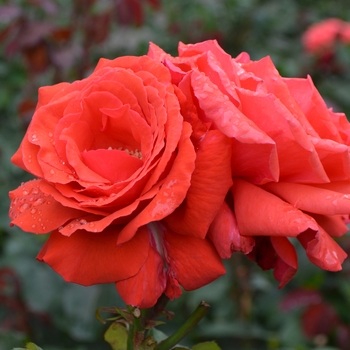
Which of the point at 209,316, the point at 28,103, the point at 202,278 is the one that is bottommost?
the point at 209,316

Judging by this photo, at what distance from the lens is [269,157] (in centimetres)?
72

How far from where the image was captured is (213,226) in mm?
750

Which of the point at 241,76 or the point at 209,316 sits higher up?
the point at 241,76

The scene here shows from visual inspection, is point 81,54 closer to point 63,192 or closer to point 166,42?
point 166,42

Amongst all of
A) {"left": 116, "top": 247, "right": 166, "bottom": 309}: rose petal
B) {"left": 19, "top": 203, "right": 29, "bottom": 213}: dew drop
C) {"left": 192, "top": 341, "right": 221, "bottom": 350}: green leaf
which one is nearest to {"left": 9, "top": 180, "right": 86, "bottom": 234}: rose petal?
{"left": 19, "top": 203, "right": 29, "bottom": 213}: dew drop

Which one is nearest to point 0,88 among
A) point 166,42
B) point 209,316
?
point 166,42

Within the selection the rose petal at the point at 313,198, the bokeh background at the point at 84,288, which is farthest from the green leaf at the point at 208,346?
the bokeh background at the point at 84,288

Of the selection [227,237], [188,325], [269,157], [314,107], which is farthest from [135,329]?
[314,107]

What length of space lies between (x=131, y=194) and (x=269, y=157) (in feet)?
0.63

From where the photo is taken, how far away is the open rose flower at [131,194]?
70cm

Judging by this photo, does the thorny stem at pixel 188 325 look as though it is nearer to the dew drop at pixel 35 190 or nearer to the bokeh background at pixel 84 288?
the dew drop at pixel 35 190

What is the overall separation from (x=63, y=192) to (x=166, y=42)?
242 cm

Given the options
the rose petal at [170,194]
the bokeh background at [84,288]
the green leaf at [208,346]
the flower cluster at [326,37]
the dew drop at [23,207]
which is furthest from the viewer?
the flower cluster at [326,37]

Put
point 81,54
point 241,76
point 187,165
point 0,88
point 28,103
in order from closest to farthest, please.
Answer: point 187,165 → point 241,76 → point 28,103 → point 81,54 → point 0,88
